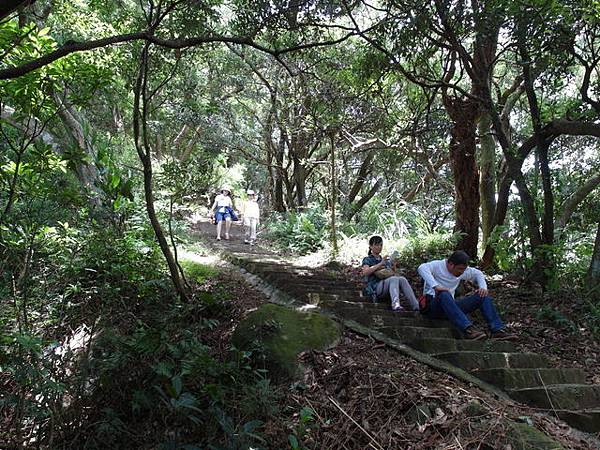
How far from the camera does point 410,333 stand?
5168mm

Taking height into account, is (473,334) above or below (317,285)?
below

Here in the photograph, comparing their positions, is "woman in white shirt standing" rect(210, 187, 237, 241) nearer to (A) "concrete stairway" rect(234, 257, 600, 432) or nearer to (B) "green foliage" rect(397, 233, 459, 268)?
(B) "green foliage" rect(397, 233, 459, 268)

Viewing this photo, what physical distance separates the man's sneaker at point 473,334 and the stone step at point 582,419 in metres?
1.30

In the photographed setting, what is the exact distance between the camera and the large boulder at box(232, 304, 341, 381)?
433 cm

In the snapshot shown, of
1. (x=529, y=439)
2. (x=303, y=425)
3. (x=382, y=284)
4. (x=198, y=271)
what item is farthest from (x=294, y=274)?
(x=529, y=439)

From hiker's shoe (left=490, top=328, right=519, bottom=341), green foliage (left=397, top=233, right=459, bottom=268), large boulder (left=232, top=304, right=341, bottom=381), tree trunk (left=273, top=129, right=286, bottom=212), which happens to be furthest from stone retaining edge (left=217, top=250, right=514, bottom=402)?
tree trunk (left=273, top=129, right=286, bottom=212)

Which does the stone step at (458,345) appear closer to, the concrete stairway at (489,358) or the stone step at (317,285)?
the concrete stairway at (489,358)

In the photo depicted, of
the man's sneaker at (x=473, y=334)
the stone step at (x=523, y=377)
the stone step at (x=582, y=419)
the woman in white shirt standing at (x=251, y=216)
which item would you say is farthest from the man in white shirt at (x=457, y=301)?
the woman in white shirt standing at (x=251, y=216)

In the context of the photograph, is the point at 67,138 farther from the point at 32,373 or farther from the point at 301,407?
the point at 301,407

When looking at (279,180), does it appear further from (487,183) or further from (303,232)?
(487,183)

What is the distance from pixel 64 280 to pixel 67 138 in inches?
185

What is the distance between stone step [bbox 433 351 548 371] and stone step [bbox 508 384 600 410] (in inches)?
18.4

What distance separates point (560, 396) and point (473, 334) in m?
1.24

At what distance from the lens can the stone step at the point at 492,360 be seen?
179 inches
